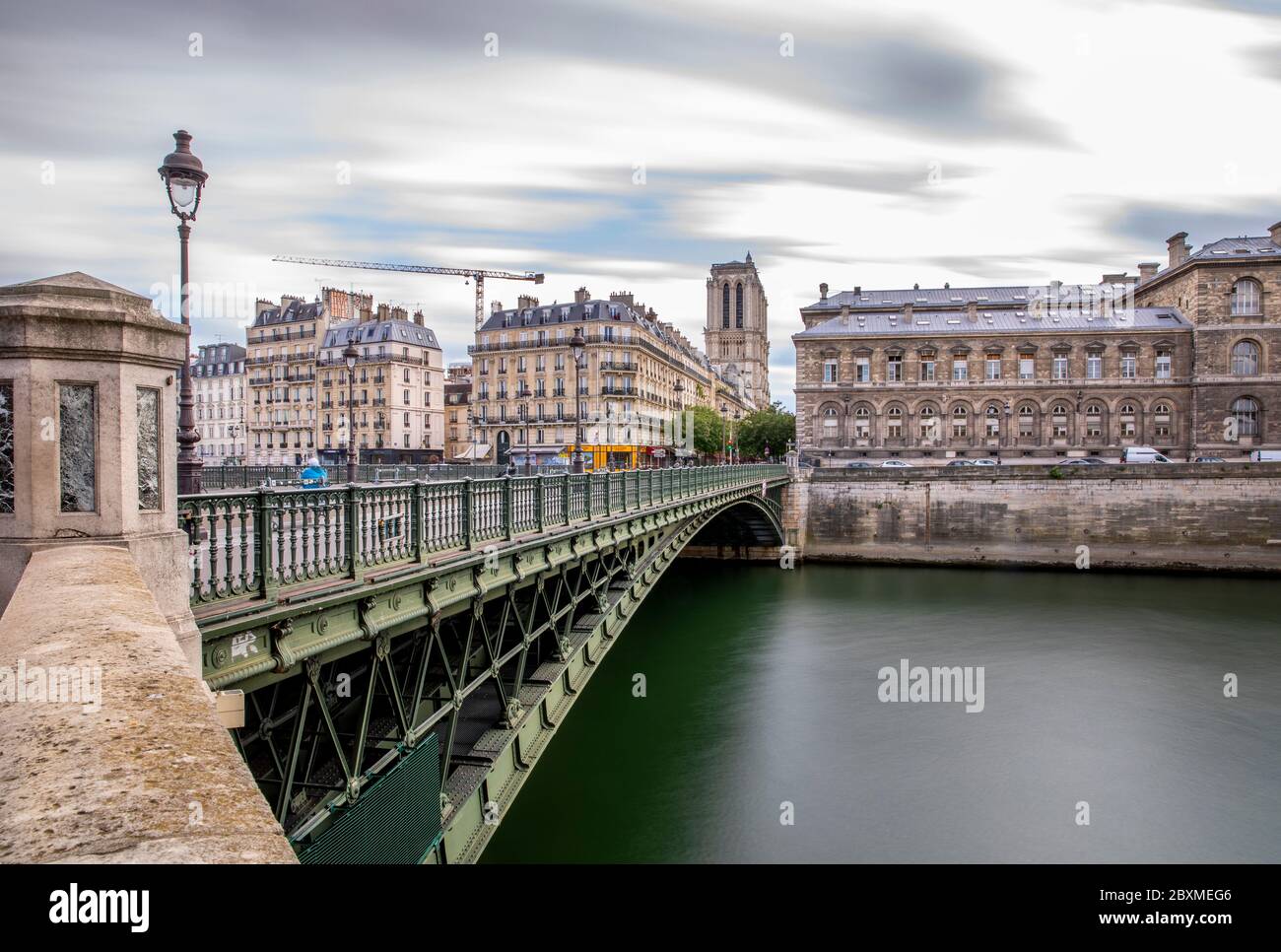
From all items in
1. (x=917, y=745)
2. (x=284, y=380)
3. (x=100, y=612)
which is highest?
(x=284, y=380)

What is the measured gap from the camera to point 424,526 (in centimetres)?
883

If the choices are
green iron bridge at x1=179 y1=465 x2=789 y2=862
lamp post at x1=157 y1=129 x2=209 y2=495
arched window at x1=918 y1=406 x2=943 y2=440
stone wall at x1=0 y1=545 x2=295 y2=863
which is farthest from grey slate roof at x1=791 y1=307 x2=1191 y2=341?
stone wall at x1=0 y1=545 x2=295 y2=863

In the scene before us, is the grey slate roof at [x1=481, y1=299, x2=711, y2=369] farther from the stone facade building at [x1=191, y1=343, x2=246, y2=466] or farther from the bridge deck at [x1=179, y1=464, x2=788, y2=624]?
the bridge deck at [x1=179, y1=464, x2=788, y2=624]

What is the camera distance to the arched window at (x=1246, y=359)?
51281 millimetres

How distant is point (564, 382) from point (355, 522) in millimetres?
52532

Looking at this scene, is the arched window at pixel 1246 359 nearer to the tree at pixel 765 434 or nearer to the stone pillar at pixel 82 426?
the tree at pixel 765 434

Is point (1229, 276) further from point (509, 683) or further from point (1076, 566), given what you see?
point (509, 683)

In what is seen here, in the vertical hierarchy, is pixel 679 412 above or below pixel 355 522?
above

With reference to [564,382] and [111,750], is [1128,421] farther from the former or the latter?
[111,750]

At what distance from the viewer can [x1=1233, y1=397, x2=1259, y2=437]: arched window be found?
169 ft

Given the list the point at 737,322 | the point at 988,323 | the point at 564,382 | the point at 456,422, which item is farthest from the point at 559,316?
the point at 737,322

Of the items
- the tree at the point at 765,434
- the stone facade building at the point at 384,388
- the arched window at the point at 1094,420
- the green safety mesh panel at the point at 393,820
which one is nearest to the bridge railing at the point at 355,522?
the green safety mesh panel at the point at 393,820

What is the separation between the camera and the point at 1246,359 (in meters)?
51.5
